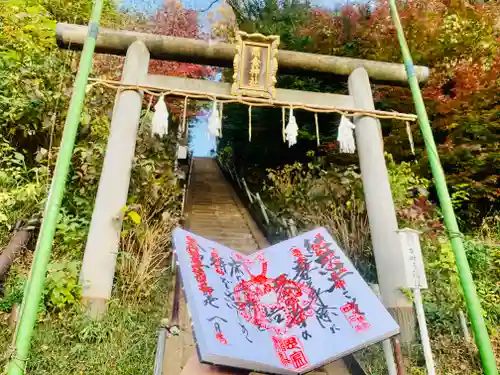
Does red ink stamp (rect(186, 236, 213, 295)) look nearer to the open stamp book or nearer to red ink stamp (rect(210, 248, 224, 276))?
the open stamp book

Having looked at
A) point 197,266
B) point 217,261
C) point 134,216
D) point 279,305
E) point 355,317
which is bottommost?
point 355,317

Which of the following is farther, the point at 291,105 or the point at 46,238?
the point at 291,105

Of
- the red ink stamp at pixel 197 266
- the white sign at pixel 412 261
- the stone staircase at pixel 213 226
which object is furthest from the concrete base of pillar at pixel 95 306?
the white sign at pixel 412 261

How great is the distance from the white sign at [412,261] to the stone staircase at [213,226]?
60.9 inches

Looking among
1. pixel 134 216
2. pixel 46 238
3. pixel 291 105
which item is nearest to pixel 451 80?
pixel 291 105

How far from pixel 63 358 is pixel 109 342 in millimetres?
521

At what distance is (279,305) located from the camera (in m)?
4.05

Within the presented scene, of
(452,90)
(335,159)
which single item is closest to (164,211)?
(335,159)

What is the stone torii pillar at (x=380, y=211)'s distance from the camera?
591 centimetres

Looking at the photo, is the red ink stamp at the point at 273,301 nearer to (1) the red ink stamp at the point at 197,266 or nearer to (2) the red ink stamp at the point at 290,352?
(2) the red ink stamp at the point at 290,352

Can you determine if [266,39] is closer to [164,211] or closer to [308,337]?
[164,211]

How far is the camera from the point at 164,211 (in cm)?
748

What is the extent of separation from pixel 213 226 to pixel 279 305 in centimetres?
658

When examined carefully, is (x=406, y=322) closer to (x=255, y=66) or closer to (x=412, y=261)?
(x=412, y=261)
